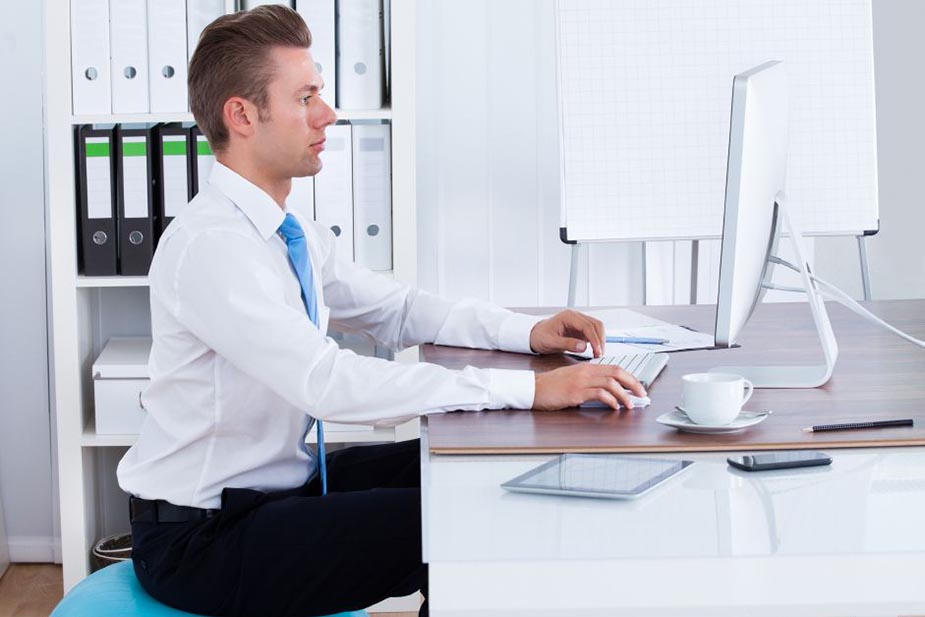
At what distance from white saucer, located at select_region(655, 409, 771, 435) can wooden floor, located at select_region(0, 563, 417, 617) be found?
160 centimetres

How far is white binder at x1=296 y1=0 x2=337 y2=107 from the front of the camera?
2648 millimetres

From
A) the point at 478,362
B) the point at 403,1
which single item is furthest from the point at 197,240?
the point at 403,1

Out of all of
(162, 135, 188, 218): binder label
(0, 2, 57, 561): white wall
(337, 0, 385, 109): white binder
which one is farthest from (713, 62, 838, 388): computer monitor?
(0, 2, 57, 561): white wall

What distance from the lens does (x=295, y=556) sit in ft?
4.88

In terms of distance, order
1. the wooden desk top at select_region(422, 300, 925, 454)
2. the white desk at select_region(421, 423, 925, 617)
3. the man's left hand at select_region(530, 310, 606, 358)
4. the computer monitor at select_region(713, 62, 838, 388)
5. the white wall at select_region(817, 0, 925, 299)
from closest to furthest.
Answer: the white desk at select_region(421, 423, 925, 617) → the wooden desk top at select_region(422, 300, 925, 454) → the computer monitor at select_region(713, 62, 838, 388) → the man's left hand at select_region(530, 310, 606, 358) → the white wall at select_region(817, 0, 925, 299)

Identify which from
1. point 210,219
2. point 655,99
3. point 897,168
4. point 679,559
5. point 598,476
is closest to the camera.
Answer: point 679,559

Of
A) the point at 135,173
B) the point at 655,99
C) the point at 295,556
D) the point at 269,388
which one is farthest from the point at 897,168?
the point at 295,556

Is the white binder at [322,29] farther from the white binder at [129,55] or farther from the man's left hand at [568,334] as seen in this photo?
the man's left hand at [568,334]

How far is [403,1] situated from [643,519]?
183 centimetres

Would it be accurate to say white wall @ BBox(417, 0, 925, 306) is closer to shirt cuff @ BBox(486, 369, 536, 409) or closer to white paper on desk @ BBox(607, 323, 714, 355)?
white paper on desk @ BBox(607, 323, 714, 355)

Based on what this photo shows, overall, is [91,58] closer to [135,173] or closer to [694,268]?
[135,173]

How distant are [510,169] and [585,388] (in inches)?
66.8

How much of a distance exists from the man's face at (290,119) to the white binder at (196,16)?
998 mm

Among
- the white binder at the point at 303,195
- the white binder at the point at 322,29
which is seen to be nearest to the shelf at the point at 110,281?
the white binder at the point at 303,195
